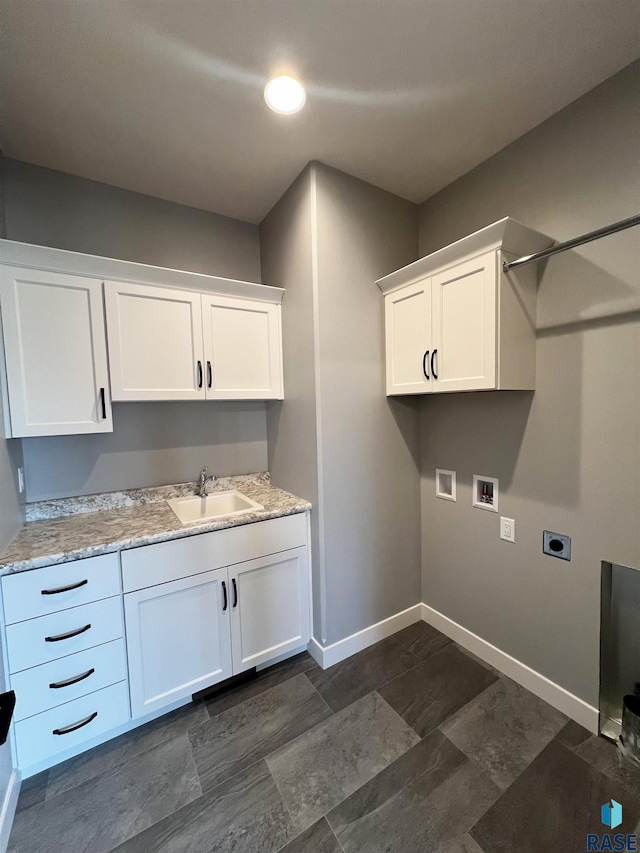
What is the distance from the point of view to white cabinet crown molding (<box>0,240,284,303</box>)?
149 cm

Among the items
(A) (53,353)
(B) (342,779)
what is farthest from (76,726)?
(A) (53,353)

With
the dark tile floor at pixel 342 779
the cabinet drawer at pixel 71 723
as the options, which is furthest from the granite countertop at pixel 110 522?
the dark tile floor at pixel 342 779

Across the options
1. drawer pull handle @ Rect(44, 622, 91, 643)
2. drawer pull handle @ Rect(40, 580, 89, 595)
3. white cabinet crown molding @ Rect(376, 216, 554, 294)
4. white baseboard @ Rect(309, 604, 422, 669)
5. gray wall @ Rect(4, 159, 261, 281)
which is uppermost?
gray wall @ Rect(4, 159, 261, 281)

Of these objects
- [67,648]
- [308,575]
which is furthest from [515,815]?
[67,648]

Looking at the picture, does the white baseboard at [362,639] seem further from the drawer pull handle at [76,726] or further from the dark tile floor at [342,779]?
the drawer pull handle at [76,726]

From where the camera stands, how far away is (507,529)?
5.73 feet

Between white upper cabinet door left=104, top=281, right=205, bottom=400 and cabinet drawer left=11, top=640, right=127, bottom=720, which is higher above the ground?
white upper cabinet door left=104, top=281, right=205, bottom=400

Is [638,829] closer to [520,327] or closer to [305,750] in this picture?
[305,750]

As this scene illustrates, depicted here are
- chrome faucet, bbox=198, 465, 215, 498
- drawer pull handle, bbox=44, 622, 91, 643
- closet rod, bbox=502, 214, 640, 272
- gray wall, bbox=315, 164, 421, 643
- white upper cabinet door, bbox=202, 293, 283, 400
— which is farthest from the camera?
chrome faucet, bbox=198, 465, 215, 498

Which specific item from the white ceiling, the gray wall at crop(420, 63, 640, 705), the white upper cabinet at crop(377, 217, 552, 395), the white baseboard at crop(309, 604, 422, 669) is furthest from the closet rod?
the white baseboard at crop(309, 604, 422, 669)

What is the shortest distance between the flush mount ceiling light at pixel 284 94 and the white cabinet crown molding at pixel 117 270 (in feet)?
2.64

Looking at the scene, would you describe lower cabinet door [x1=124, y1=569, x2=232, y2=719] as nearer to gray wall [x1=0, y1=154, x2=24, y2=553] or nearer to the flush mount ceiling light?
gray wall [x1=0, y1=154, x2=24, y2=553]

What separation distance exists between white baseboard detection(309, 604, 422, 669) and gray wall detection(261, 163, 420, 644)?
44 millimetres

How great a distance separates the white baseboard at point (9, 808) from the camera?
1.11 metres
